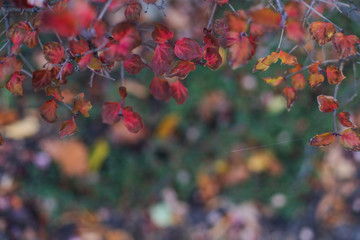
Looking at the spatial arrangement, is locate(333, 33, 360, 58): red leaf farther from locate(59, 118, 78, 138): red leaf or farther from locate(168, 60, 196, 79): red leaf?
locate(59, 118, 78, 138): red leaf

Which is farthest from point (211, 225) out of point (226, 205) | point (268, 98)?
point (268, 98)

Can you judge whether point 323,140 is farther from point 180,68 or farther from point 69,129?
point 69,129

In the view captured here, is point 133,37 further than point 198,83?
No

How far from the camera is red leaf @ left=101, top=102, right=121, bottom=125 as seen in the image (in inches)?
28.4

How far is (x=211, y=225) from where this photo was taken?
1.67 m

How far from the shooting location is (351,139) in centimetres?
69

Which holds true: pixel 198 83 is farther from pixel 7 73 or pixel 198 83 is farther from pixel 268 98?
pixel 7 73

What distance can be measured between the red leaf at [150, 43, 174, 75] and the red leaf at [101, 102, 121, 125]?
0.14 meters

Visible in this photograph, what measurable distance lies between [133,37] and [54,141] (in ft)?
4.21

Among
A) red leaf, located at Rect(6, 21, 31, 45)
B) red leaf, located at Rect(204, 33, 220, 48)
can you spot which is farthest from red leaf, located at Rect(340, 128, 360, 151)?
red leaf, located at Rect(6, 21, 31, 45)

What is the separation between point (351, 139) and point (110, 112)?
1.69 ft

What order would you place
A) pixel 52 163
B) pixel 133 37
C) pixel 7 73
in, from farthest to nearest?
1. pixel 52 163
2. pixel 7 73
3. pixel 133 37

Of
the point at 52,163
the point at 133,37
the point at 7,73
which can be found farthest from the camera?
the point at 52,163

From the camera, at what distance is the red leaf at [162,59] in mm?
659
